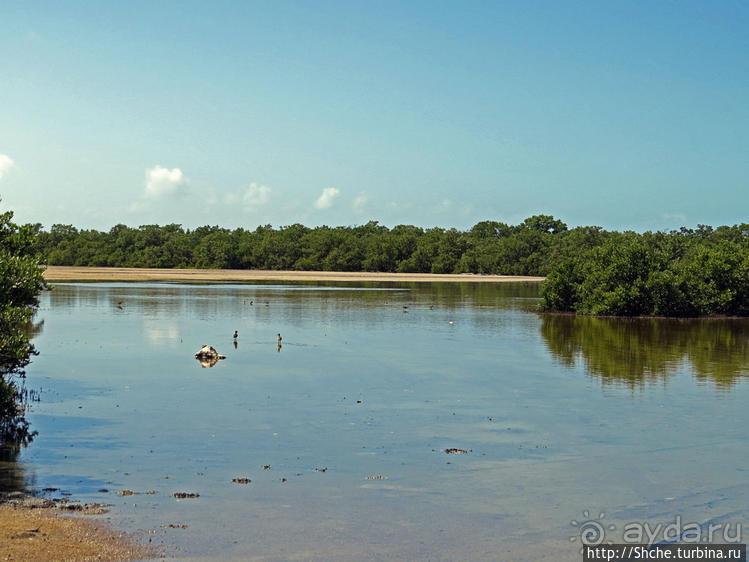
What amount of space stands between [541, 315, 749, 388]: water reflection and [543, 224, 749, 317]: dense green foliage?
1.86 meters

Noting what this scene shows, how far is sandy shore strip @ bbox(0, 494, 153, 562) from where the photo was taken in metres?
11.1

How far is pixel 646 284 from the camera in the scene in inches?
2448

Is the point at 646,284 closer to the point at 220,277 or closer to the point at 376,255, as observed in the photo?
the point at 220,277

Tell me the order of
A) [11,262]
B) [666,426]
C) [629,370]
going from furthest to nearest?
[629,370] → [666,426] → [11,262]

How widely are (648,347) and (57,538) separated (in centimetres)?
3634

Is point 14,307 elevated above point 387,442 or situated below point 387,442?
Result: above

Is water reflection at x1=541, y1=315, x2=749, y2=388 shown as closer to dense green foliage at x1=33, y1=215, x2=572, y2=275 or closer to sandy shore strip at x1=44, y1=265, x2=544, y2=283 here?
sandy shore strip at x1=44, y1=265, x2=544, y2=283

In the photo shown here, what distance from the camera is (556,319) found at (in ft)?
201

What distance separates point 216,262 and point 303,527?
184 m

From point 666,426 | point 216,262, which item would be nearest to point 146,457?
point 666,426

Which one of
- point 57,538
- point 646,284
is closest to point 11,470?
point 57,538

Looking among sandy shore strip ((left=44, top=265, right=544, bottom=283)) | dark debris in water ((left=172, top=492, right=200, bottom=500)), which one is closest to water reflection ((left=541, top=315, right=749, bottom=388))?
dark debris in water ((left=172, top=492, right=200, bottom=500))

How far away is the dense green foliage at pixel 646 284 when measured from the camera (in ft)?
206

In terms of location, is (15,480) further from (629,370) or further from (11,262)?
(629,370)
